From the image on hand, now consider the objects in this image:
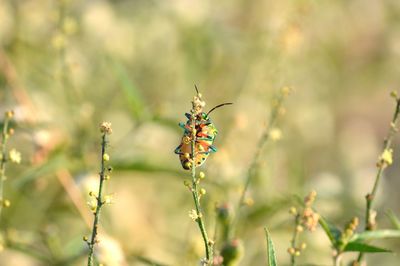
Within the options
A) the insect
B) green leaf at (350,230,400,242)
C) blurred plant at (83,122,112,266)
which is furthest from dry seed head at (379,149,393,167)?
blurred plant at (83,122,112,266)

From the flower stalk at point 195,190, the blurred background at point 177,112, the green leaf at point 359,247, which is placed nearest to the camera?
the flower stalk at point 195,190

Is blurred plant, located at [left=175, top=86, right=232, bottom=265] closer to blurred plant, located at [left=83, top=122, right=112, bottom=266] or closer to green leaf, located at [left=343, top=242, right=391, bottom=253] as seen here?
blurred plant, located at [left=83, top=122, right=112, bottom=266]

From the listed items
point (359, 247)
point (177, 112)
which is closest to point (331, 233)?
point (359, 247)

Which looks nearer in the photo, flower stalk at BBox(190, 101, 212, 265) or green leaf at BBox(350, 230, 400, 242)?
flower stalk at BBox(190, 101, 212, 265)

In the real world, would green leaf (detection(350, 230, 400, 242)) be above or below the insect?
below

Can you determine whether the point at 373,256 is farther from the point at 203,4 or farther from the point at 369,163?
the point at 203,4

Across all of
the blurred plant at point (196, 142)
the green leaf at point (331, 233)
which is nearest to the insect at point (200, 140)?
the blurred plant at point (196, 142)

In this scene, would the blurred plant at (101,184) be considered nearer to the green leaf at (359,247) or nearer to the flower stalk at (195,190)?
the flower stalk at (195,190)

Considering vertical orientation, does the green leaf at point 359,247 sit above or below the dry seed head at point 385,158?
below
